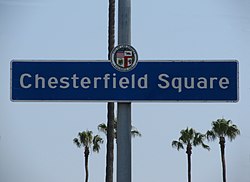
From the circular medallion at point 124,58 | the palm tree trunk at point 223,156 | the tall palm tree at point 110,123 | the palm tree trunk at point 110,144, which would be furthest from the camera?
the palm tree trunk at point 223,156

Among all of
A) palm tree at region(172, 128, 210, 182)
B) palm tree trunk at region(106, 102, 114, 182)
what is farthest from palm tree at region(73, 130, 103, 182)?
palm tree trunk at region(106, 102, 114, 182)

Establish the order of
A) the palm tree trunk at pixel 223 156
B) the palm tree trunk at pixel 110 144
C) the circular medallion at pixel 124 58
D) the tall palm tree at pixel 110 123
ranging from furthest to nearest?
the palm tree trunk at pixel 223 156 < the palm tree trunk at pixel 110 144 < the tall palm tree at pixel 110 123 < the circular medallion at pixel 124 58

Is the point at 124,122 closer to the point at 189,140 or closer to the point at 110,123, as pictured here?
the point at 110,123

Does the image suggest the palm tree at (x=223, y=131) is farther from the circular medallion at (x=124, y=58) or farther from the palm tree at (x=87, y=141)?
the circular medallion at (x=124, y=58)

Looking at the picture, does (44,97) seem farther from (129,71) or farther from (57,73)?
(129,71)

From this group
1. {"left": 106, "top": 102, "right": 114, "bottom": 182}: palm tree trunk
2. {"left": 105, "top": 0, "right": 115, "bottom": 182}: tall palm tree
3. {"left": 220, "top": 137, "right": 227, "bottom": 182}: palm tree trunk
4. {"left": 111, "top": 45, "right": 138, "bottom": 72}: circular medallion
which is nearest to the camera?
{"left": 111, "top": 45, "right": 138, "bottom": 72}: circular medallion

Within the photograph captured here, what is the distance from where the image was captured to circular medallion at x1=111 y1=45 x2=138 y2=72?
23.1ft

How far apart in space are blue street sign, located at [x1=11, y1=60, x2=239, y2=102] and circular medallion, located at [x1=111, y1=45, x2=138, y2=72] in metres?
0.05

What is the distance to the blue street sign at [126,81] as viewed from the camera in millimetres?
7109

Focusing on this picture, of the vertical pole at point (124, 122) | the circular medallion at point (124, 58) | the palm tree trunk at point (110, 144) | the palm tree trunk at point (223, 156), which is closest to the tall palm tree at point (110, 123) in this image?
the palm tree trunk at point (110, 144)

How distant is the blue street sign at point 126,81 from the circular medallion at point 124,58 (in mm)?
45

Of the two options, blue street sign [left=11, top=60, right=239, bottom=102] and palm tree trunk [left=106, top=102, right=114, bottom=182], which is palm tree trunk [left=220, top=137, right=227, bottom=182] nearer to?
palm tree trunk [left=106, top=102, right=114, bottom=182]

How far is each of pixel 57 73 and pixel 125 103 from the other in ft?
2.47

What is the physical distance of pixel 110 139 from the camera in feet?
73.4
